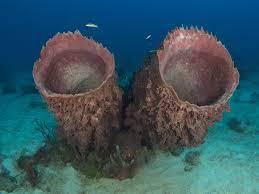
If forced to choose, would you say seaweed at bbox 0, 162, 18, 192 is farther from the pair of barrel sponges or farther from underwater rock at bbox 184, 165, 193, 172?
underwater rock at bbox 184, 165, 193, 172

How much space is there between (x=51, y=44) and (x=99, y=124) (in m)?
1.37

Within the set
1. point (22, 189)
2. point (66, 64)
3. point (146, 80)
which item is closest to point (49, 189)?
point (22, 189)

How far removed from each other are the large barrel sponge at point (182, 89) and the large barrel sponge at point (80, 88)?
18.1 inches

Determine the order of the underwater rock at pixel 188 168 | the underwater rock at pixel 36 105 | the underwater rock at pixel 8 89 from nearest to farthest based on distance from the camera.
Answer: the underwater rock at pixel 188 168 < the underwater rock at pixel 36 105 < the underwater rock at pixel 8 89

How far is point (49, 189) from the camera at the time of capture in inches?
227

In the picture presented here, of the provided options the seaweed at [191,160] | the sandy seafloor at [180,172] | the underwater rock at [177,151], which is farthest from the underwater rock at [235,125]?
the underwater rock at [177,151]

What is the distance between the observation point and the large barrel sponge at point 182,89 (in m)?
4.60

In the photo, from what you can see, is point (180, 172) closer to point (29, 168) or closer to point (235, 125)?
point (235, 125)

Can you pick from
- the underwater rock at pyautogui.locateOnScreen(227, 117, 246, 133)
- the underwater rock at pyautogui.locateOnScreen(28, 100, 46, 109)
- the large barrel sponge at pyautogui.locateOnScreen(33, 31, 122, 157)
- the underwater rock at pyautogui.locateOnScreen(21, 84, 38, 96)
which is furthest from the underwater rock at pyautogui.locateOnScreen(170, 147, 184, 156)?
the underwater rock at pyautogui.locateOnScreen(21, 84, 38, 96)

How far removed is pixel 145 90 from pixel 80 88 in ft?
3.76

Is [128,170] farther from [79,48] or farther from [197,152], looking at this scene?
[79,48]

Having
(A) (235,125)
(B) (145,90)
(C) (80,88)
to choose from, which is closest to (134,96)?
(B) (145,90)

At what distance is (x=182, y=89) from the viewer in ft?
17.5

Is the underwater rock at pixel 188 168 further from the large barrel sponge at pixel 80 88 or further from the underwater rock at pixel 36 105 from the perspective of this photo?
the underwater rock at pixel 36 105
